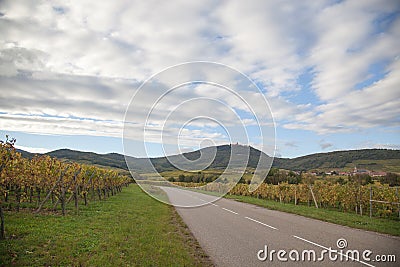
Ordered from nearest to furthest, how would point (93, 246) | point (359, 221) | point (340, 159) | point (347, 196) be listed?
1. point (93, 246)
2. point (359, 221)
3. point (347, 196)
4. point (340, 159)

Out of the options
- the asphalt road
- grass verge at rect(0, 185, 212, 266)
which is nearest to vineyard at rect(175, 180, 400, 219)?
the asphalt road

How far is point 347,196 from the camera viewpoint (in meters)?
23.8

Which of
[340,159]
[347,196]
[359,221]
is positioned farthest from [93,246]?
[340,159]

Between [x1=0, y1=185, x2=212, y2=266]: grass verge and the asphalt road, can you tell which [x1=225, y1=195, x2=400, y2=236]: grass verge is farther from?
[x1=0, y1=185, x2=212, y2=266]: grass verge

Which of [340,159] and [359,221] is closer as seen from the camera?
[359,221]

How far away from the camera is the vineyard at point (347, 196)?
67.8 ft

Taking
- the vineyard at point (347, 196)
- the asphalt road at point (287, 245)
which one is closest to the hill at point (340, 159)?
the vineyard at point (347, 196)

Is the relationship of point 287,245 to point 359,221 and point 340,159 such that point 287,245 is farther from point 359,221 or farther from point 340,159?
point 340,159

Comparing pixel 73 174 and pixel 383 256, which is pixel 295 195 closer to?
pixel 73 174

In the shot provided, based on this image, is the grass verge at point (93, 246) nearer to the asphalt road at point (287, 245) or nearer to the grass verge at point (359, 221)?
the asphalt road at point (287, 245)

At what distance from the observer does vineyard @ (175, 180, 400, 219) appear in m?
20.7

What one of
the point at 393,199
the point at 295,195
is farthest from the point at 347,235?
the point at 295,195

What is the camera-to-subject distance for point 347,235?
1070cm

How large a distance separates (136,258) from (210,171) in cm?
6798
